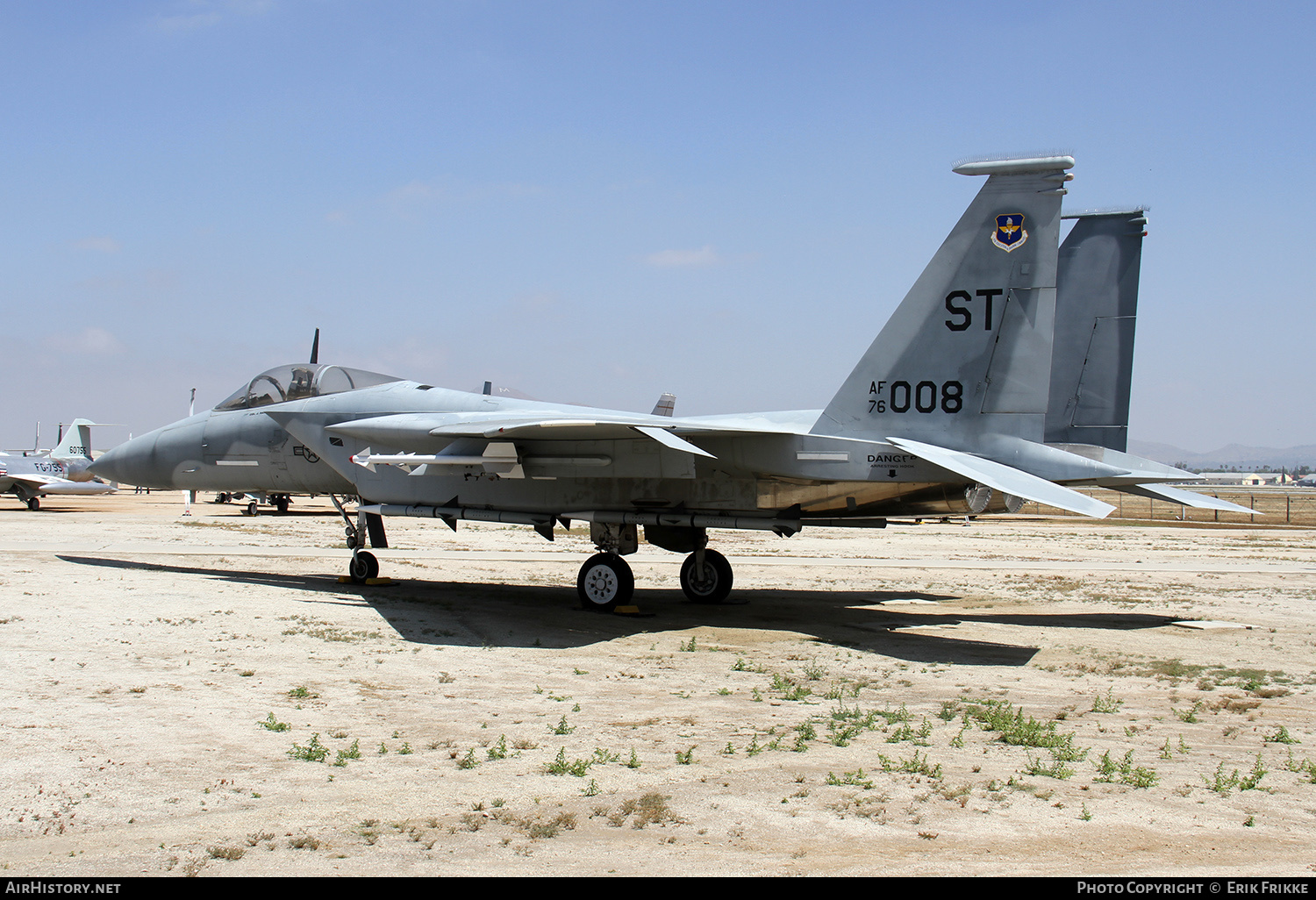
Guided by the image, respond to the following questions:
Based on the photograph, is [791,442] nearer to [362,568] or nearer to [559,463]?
[559,463]

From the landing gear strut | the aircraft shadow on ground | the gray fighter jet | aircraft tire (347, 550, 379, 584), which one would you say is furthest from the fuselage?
the aircraft shadow on ground

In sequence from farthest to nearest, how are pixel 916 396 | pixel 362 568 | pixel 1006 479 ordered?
pixel 362 568, pixel 916 396, pixel 1006 479

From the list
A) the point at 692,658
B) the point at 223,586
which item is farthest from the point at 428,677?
the point at 223,586

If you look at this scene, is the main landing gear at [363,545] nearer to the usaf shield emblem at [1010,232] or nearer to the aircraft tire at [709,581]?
the aircraft tire at [709,581]

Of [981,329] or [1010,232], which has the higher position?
[1010,232]

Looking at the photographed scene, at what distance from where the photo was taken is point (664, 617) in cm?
1208

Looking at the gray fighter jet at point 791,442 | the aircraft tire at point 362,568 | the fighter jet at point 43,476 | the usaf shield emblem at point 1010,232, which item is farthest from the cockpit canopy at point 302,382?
the fighter jet at point 43,476

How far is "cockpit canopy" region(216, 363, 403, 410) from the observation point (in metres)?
14.1

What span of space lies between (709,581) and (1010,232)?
6.24 meters

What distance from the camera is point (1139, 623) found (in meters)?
12.1

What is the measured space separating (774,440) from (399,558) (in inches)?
440

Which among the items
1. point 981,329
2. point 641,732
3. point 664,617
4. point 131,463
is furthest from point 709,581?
point 131,463

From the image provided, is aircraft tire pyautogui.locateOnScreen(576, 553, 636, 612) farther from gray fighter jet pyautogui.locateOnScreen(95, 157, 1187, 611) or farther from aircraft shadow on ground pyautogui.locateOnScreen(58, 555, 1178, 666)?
aircraft shadow on ground pyautogui.locateOnScreen(58, 555, 1178, 666)

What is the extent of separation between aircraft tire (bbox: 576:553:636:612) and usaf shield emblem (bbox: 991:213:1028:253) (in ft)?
19.5
